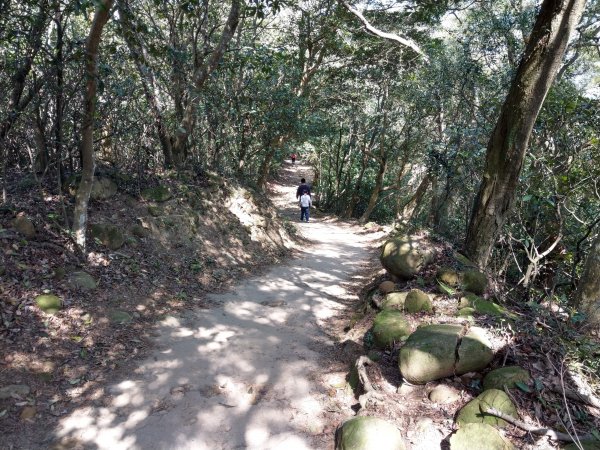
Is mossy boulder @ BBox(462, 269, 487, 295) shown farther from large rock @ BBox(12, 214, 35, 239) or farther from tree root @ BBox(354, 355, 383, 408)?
large rock @ BBox(12, 214, 35, 239)

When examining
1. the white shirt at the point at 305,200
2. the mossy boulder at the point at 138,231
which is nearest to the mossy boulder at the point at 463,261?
the mossy boulder at the point at 138,231

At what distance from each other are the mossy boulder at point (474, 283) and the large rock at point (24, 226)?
6.72 m

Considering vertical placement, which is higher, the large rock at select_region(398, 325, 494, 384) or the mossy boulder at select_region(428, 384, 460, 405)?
the large rock at select_region(398, 325, 494, 384)

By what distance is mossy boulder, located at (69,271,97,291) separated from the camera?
5.79 meters

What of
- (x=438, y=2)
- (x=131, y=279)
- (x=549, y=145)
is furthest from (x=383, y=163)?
(x=131, y=279)

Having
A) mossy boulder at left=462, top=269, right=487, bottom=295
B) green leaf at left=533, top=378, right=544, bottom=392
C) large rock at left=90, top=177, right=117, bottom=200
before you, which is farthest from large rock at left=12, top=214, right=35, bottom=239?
green leaf at left=533, top=378, right=544, bottom=392

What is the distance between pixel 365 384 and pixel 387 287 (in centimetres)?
259

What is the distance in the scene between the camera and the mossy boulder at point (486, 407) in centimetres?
347

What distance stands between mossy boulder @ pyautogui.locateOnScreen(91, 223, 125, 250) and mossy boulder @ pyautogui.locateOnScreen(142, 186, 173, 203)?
1652mm

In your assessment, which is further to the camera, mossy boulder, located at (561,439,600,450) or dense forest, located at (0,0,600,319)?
dense forest, located at (0,0,600,319)

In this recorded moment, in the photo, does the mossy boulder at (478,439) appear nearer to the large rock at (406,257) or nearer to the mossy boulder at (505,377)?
the mossy boulder at (505,377)

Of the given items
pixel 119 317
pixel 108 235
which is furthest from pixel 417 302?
pixel 108 235

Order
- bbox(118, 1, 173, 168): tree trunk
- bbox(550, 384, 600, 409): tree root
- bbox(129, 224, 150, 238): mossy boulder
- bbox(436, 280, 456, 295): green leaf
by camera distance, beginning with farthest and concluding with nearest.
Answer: bbox(118, 1, 173, 168): tree trunk → bbox(129, 224, 150, 238): mossy boulder → bbox(436, 280, 456, 295): green leaf → bbox(550, 384, 600, 409): tree root

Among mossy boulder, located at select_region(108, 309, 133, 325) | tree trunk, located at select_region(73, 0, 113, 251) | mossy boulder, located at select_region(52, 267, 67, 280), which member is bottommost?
mossy boulder, located at select_region(108, 309, 133, 325)
